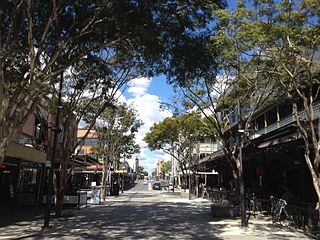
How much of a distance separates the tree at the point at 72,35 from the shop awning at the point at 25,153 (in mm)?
5139

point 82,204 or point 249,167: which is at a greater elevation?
point 249,167

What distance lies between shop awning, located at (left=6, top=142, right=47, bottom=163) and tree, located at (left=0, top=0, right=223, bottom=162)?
5139mm

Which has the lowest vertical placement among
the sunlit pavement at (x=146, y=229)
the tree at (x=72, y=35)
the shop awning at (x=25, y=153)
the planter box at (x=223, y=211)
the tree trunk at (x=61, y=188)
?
the sunlit pavement at (x=146, y=229)

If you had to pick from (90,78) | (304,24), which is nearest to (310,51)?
(304,24)

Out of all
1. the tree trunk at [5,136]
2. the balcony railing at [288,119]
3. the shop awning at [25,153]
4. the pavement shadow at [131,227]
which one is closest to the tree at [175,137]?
the balcony railing at [288,119]

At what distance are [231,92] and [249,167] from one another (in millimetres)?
9404

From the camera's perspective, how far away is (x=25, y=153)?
19984 millimetres

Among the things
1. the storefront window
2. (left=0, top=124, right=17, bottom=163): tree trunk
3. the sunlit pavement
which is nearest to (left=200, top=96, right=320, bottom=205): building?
the sunlit pavement

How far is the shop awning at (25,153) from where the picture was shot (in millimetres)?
17892

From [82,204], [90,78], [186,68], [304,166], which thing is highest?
[90,78]

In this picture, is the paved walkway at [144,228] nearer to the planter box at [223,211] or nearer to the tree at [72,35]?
the planter box at [223,211]

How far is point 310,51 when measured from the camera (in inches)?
591

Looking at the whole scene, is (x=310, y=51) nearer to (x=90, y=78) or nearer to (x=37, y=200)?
(x=90, y=78)

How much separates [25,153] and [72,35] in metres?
9.46
